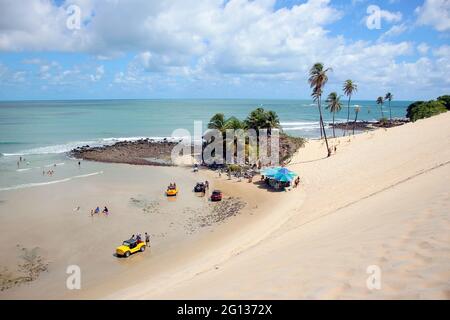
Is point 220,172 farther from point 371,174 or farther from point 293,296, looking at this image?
point 293,296

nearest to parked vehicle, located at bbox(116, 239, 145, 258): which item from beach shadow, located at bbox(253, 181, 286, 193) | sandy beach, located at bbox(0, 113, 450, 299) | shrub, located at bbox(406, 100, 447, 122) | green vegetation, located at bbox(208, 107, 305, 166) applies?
sandy beach, located at bbox(0, 113, 450, 299)

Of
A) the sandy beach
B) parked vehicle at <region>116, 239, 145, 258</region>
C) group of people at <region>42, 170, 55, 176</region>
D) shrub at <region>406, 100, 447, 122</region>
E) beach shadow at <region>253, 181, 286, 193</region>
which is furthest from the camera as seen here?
shrub at <region>406, 100, 447, 122</region>

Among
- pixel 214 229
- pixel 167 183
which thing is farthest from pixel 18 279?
pixel 167 183

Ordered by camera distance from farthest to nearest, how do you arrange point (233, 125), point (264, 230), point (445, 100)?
point (445, 100) < point (233, 125) < point (264, 230)

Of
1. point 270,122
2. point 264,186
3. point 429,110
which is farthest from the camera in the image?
point 429,110

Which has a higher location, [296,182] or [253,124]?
[253,124]

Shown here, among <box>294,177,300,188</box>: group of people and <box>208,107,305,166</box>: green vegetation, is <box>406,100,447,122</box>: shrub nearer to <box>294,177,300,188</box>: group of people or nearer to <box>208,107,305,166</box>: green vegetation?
<box>208,107,305,166</box>: green vegetation

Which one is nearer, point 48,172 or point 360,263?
→ point 360,263

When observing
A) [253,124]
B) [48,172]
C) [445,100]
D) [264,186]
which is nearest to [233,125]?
[253,124]

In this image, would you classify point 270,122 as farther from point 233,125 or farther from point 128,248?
point 128,248
